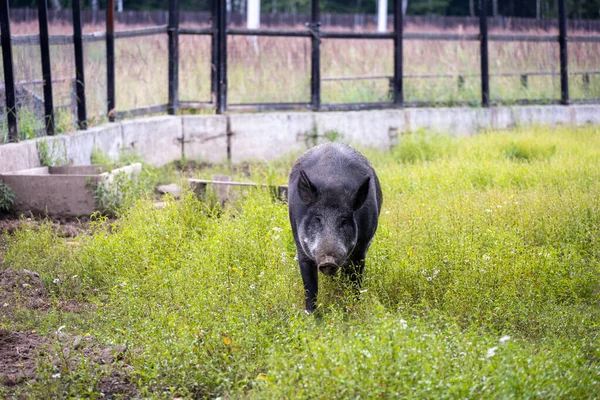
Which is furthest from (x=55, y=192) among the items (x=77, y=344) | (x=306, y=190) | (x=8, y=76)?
(x=306, y=190)

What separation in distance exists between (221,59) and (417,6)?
28803mm

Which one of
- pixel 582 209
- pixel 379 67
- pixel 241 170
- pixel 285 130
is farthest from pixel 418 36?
pixel 582 209

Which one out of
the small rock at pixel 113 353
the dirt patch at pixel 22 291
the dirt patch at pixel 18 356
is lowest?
the dirt patch at pixel 18 356

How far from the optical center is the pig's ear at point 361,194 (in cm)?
556

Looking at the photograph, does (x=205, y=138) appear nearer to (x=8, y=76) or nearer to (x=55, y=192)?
(x=8, y=76)

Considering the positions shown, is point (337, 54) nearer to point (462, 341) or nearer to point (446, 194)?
point (446, 194)

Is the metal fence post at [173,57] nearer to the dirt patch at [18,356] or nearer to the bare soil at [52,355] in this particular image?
the bare soil at [52,355]

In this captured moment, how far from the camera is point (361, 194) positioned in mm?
5621

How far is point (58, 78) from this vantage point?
10.5 meters


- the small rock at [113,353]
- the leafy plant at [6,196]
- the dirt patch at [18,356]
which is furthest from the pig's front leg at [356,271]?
the leafy plant at [6,196]

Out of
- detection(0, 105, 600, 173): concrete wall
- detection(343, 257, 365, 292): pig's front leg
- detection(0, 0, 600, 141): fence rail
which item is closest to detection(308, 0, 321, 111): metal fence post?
detection(0, 0, 600, 141): fence rail

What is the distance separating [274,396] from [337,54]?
1080cm

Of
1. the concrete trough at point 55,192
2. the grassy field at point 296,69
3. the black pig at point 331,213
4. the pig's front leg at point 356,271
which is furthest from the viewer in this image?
the grassy field at point 296,69

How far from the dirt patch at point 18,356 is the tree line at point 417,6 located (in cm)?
2456
